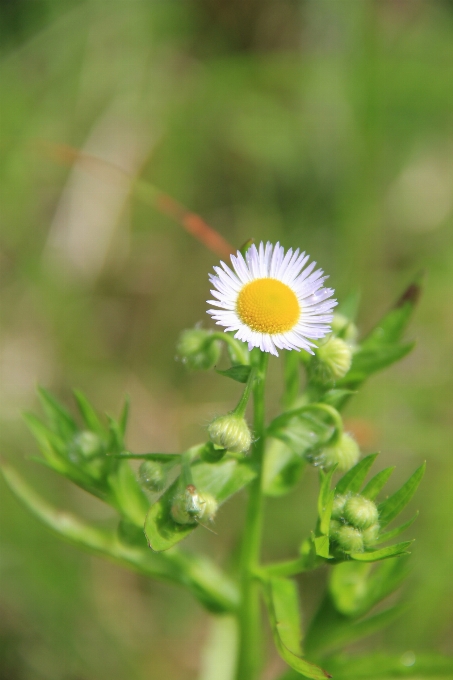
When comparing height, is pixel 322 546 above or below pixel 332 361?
below

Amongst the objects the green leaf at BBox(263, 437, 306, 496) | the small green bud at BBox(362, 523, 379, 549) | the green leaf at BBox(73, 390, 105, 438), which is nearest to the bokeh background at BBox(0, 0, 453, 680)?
the green leaf at BBox(263, 437, 306, 496)

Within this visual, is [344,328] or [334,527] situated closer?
[334,527]

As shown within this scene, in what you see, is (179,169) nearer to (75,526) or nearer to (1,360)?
(1,360)

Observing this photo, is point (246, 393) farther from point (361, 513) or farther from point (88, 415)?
point (88, 415)

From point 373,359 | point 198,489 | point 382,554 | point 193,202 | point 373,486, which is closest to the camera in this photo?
point 382,554

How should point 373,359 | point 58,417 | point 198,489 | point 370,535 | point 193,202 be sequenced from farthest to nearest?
1. point 193,202
2. point 58,417
3. point 373,359
4. point 198,489
5. point 370,535

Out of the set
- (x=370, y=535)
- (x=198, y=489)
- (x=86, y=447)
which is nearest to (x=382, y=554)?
(x=370, y=535)

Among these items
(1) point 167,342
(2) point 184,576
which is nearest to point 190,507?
(2) point 184,576
